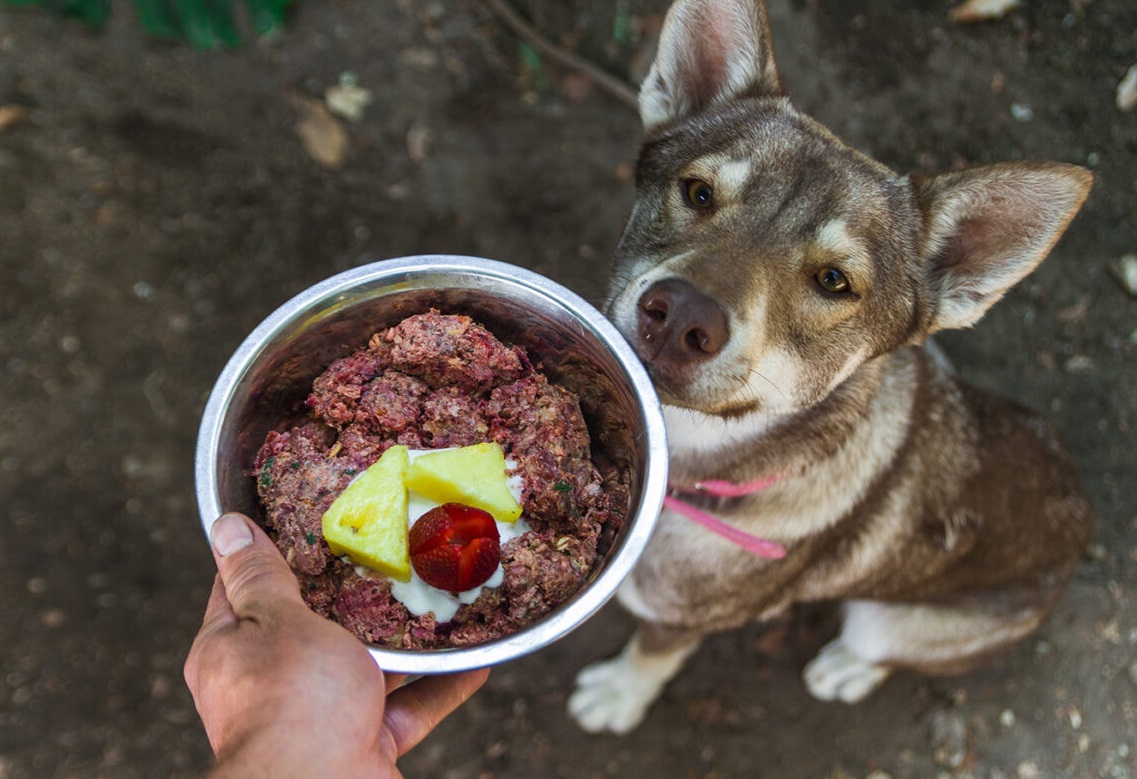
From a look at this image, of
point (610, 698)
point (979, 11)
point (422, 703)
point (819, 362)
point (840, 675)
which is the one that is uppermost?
point (979, 11)

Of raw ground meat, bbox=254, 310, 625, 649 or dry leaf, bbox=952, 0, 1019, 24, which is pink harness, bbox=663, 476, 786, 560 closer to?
raw ground meat, bbox=254, 310, 625, 649

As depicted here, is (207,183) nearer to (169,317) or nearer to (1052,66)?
(169,317)

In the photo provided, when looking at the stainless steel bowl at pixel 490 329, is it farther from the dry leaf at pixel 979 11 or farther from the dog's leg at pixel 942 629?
the dry leaf at pixel 979 11

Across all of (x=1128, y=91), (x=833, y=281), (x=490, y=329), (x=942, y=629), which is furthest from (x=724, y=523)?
(x=1128, y=91)

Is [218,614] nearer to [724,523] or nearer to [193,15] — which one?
[724,523]

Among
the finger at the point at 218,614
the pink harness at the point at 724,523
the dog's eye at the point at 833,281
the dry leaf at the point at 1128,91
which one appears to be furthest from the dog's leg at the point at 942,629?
the dry leaf at the point at 1128,91

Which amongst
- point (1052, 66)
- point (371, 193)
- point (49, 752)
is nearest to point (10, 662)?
point (49, 752)
